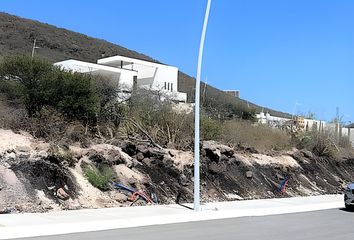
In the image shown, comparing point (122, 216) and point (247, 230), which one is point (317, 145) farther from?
point (122, 216)

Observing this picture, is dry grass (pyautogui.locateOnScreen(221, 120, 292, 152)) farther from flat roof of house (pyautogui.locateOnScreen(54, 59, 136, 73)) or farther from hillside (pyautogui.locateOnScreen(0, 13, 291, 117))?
hillside (pyautogui.locateOnScreen(0, 13, 291, 117))

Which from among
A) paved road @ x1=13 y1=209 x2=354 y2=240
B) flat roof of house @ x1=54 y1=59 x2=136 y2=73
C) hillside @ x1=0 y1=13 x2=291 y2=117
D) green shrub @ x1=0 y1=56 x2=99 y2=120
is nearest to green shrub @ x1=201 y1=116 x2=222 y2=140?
green shrub @ x1=0 y1=56 x2=99 y2=120

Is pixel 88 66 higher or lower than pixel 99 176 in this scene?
higher

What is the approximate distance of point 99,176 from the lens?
18031 millimetres

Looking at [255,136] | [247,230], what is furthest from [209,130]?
[247,230]

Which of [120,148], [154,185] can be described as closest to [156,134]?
[120,148]

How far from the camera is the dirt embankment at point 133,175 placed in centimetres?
1616

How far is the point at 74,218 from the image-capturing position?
545 inches

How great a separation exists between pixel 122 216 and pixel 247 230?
358cm

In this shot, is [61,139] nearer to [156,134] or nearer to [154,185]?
[154,185]

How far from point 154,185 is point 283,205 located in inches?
203

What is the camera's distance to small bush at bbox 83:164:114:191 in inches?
699

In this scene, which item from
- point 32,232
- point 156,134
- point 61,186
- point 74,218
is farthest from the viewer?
point 156,134

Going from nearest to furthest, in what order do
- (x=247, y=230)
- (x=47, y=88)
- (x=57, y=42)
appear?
(x=247, y=230), (x=47, y=88), (x=57, y=42)
